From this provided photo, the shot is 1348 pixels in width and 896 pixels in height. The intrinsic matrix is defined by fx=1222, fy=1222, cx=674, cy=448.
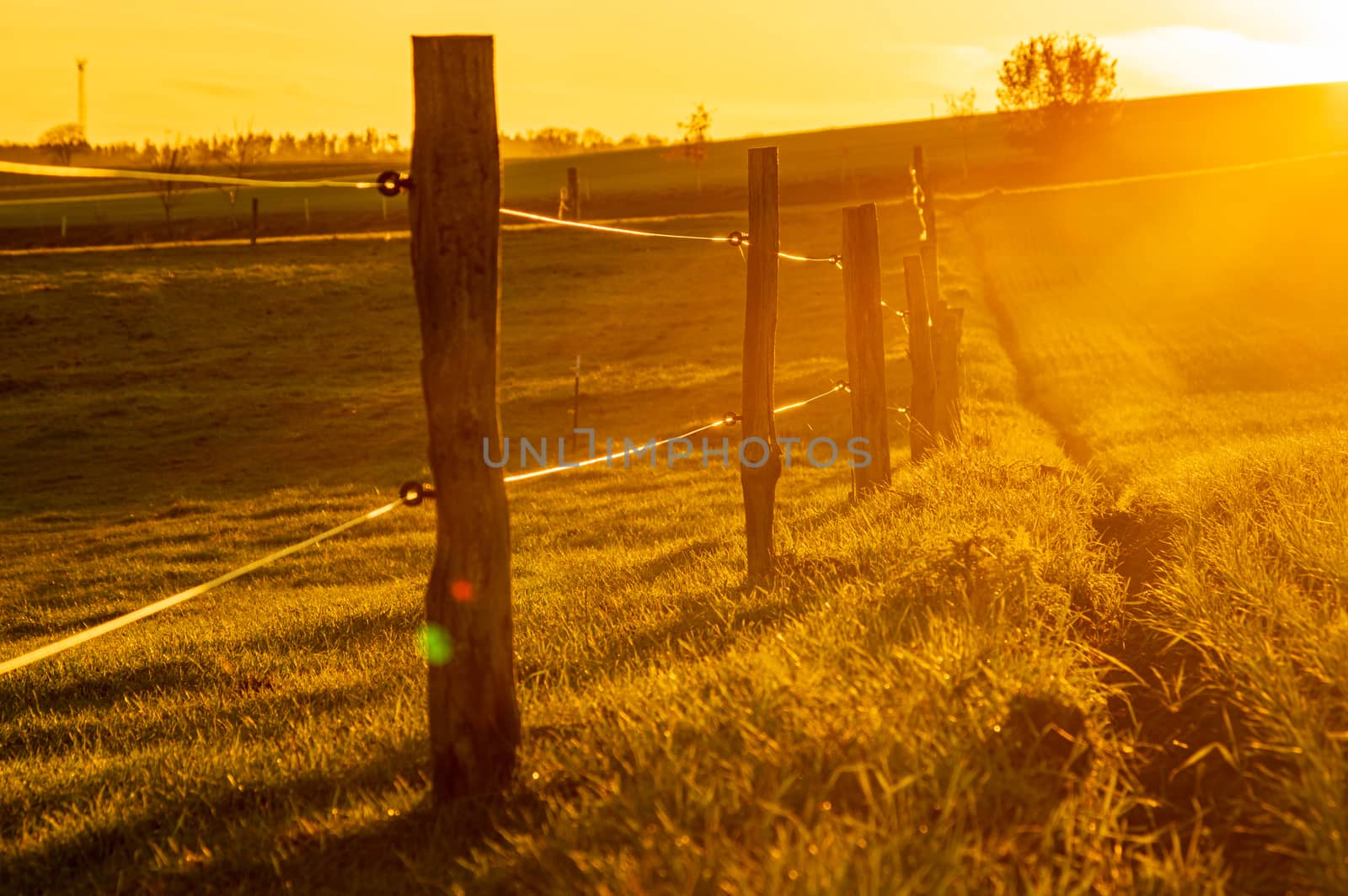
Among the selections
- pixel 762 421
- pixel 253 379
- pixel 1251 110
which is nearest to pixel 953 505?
pixel 762 421

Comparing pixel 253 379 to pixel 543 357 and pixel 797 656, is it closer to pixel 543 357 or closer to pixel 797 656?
pixel 543 357

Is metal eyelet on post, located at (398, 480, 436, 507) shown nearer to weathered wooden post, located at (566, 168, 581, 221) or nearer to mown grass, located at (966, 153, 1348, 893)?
mown grass, located at (966, 153, 1348, 893)

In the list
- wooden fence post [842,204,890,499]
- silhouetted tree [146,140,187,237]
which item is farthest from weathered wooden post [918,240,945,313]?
silhouetted tree [146,140,187,237]

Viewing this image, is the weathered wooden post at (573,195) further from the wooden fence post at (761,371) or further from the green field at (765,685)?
the wooden fence post at (761,371)

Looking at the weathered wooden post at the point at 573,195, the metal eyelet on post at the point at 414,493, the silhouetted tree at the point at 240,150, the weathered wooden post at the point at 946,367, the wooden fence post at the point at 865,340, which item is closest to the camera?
the metal eyelet on post at the point at 414,493

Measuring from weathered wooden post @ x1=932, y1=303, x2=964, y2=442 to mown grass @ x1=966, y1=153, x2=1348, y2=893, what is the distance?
1.72 m

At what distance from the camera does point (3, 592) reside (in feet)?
47.5

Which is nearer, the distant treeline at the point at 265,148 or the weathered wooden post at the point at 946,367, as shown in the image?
the weathered wooden post at the point at 946,367

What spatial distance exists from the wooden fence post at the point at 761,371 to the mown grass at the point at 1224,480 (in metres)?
2.16

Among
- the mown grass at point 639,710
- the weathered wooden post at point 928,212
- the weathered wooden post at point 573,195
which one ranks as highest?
the weathered wooden post at point 573,195

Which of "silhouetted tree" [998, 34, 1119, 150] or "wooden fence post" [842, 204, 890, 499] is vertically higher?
"silhouetted tree" [998, 34, 1119, 150]

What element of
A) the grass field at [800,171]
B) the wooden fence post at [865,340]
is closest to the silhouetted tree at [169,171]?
the grass field at [800,171]

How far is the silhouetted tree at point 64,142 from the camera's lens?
351ft

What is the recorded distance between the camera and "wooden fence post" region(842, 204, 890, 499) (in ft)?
31.2
